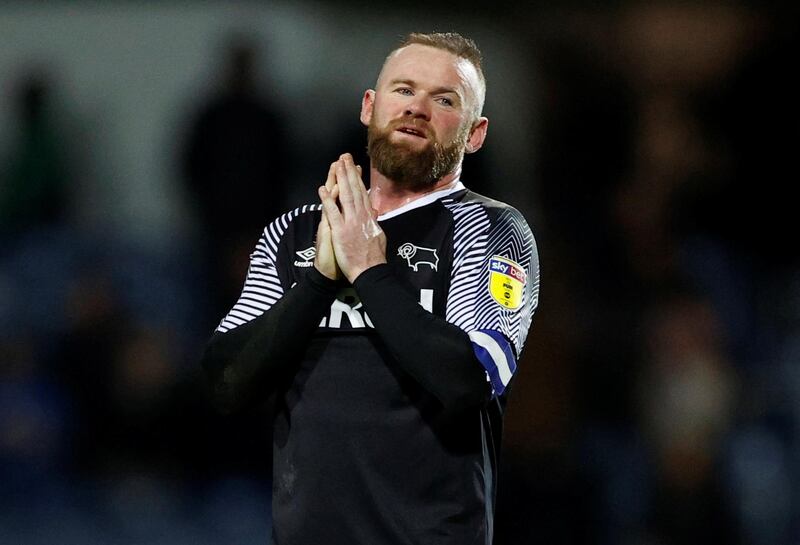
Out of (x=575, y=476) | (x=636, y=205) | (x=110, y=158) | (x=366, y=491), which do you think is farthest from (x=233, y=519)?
(x=366, y=491)

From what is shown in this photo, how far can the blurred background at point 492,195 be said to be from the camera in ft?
15.0

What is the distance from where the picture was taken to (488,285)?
2.09m

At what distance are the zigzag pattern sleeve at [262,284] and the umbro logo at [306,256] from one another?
57 millimetres

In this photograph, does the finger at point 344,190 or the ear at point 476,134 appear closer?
the finger at point 344,190

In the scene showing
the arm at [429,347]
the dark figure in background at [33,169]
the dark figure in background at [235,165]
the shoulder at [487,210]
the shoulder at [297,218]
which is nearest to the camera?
the arm at [429,347]

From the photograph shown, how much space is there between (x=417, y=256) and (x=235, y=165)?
2933 millimetres

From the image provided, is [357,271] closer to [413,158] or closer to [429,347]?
[429,347]

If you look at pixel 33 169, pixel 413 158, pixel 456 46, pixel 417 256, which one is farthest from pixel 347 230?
pixel 33 169

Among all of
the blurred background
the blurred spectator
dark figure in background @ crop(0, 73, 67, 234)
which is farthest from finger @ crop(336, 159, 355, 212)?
dark figure in background @ crop(0, 73, 67, 234)

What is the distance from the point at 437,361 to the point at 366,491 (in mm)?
301

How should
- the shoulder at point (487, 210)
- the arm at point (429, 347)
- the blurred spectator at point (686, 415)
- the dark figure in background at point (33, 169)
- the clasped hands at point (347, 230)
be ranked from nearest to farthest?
1. the arm at point (429, 347)
2. the clasped hands at point (347, 230)
3. the shoulder at point (487, 210)
4. the blurred spectator at point (686, 415)
5. the dark figure in background at point (33, 169)

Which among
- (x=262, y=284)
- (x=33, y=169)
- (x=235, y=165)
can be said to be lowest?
(x=33, y=169)

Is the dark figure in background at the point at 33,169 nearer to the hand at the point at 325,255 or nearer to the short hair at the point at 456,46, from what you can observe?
the short hair at the point at 456,46

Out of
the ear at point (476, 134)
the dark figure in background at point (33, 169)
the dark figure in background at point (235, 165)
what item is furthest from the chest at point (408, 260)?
the dark figure in background at point (33, 169)
